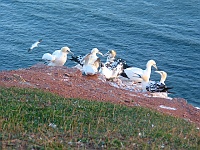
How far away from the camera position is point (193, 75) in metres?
35.9

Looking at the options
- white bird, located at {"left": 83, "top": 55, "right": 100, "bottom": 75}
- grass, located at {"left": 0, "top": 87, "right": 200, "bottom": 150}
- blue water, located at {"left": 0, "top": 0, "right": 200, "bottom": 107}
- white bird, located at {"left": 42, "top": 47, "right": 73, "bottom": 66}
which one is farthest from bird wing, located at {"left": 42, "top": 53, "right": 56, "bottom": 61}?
grass, located at {"left": 0, "top": 87, "right": 200, "bottom": 150}

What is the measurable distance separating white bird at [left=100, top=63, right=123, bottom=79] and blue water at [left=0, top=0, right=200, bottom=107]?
5.15 m

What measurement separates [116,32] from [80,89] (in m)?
22.2

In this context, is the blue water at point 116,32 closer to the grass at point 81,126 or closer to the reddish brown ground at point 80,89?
the reddish brown ground at point 80,89

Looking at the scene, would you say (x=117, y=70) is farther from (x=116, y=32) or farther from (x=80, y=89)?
(x=116, y=32)

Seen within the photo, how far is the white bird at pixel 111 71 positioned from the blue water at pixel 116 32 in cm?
515

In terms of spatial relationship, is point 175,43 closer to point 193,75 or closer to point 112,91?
point 193,75

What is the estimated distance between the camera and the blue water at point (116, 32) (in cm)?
3731

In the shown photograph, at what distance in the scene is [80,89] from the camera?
846 inches

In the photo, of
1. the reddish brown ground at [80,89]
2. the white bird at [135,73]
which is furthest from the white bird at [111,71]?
the reddish brown ground at [80,89]

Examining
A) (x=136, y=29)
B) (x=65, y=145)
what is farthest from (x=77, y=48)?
(x=65, y=145)

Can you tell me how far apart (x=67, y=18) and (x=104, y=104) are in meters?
29.6

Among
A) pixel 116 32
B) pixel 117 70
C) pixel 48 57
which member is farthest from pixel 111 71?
pixel 116 32

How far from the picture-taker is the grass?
12.1m
